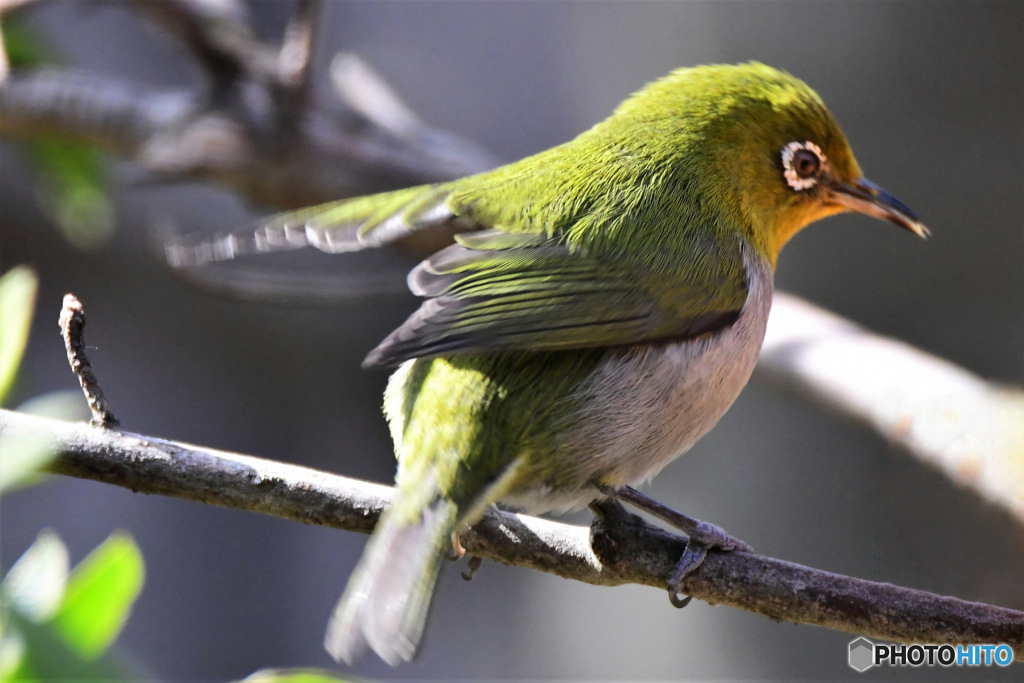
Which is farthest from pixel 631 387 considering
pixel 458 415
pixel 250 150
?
pixel 250 150

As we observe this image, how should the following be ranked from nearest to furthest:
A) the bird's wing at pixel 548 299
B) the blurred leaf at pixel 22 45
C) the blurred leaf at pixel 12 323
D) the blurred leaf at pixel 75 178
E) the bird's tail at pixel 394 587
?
the blurred leaf at pixel 12 323 → the bird's tail at pixel 394 587 → the bird's wing at pixel 548 299 → the blurred leaf at pixel 22 45 → the blurred leaf at pixel 75 178

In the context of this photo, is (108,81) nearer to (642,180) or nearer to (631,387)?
(642,180)

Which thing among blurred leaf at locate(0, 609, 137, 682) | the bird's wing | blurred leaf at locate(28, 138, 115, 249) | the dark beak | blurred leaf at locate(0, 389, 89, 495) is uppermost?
blurred leaf at locate(28, 138, 115, 249)

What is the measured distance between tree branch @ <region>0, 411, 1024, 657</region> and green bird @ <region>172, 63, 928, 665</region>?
103 mm

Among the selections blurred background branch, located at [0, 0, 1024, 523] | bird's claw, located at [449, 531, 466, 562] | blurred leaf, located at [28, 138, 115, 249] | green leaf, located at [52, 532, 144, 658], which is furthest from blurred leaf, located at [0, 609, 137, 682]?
blurred leaf, located at [28, 138, 115, 249]

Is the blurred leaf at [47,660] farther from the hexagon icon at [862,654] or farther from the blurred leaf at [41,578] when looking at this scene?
the hexagon icon at [862,654]

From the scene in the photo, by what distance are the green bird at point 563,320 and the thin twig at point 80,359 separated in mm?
341

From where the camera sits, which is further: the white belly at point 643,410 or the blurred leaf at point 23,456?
the white belly at point 643,410

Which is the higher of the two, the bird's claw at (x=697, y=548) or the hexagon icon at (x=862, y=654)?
the bird's claw at (x=697, y=548)

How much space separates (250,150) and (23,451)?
298 cm

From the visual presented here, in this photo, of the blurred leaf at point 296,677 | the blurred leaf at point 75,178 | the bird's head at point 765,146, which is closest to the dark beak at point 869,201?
the bird's head at point 765,146

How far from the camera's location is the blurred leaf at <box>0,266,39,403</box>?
1.19 meters

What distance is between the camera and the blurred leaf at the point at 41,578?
94 centimetres

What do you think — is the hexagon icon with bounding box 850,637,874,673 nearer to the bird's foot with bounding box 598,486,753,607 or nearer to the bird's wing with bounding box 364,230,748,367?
the bird's foot with bounding box 598,486,753,607
